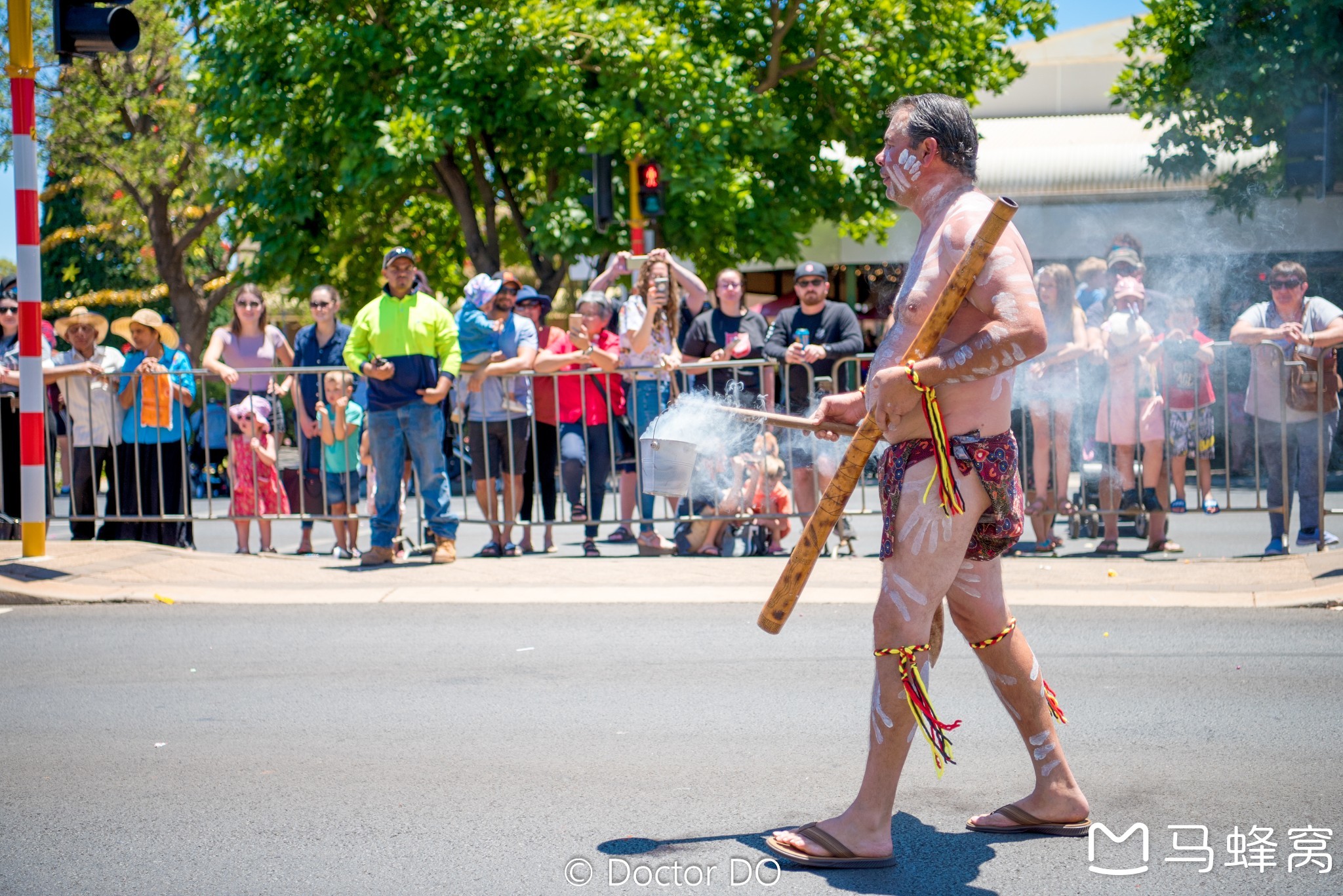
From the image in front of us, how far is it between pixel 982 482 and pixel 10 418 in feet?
30.5

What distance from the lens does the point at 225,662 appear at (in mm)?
6273

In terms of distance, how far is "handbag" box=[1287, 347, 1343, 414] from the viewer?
8828 mm

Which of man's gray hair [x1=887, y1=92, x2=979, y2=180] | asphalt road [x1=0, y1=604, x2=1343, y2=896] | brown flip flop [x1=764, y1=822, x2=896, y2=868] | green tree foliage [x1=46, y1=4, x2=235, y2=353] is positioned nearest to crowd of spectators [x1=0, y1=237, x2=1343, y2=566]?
asphalt road [x1=0, y1=604, x2=1343, y2=896]

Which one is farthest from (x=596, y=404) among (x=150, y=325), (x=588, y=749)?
(x=588, y=749)

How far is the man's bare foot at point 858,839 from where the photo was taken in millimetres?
3648

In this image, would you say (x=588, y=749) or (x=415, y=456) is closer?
(x=588, y=749)

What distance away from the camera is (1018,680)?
381 cm

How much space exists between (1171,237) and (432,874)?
21.7 m

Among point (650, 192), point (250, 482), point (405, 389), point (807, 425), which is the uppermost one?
point (650, 192)

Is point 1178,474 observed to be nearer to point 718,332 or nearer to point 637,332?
point 718,332

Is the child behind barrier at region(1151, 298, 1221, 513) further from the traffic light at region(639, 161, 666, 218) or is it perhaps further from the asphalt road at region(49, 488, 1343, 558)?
the traffic light at region(639, 161, 666, 218)

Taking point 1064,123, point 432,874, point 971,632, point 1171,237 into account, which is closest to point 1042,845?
point 971,632

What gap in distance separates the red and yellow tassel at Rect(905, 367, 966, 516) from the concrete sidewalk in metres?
3.88

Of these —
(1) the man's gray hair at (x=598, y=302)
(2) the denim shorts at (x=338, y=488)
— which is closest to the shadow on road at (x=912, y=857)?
(1) the man's gray hair at (x=598, y=302)
